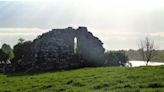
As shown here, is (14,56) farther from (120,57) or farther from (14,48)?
(120,57)

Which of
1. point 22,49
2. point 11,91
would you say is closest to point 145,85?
point 11,91

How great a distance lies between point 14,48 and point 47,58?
2741 centimetres

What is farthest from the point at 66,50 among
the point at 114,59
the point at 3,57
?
the point at 3,57

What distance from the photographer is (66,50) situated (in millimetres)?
78938

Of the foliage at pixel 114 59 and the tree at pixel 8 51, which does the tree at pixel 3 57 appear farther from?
the foliage at pixel 114 59

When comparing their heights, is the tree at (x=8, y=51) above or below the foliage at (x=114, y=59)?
above

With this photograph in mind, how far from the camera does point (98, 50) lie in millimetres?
81625

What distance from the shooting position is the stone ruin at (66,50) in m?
76.3

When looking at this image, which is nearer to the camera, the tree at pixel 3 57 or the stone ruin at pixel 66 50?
the stone ruin at pixel 66 50

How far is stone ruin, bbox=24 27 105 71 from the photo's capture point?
250 ft

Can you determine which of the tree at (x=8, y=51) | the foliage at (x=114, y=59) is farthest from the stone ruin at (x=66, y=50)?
the tree at (x=8, y=51)

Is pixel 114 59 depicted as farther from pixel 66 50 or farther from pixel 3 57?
pixel 3 57

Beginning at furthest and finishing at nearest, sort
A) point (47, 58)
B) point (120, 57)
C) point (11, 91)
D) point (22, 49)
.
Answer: point (22, 49)
point (120, 57)
point (47, 58)
point (11, 91)

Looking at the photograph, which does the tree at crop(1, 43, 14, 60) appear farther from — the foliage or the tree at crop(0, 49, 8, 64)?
the foliage
